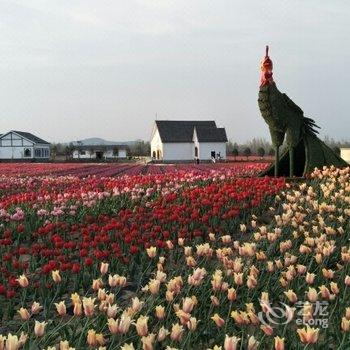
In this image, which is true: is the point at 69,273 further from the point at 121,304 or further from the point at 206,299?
the point at 206,299

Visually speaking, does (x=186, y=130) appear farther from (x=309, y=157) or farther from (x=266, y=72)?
(x=266, y=72)

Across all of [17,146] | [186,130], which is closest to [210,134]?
[186,130]

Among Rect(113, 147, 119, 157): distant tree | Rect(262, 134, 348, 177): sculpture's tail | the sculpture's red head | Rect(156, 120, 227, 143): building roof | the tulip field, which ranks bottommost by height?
the tulip field

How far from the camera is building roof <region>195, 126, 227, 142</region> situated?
7650 cm

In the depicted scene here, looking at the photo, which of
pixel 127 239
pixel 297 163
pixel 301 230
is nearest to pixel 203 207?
pixel 301 230

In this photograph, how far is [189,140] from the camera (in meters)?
78.4

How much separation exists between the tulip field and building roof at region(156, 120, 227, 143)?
61.7m

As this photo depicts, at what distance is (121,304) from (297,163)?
12249mm

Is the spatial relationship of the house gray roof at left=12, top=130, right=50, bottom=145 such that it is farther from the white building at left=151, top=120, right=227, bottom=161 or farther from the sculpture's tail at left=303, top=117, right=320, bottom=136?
the sculpture's tail at left=303, top=117, right=320, bottom=136

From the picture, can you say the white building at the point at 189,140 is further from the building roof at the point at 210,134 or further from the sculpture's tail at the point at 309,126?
the sculpture's tail at the point at 309,126

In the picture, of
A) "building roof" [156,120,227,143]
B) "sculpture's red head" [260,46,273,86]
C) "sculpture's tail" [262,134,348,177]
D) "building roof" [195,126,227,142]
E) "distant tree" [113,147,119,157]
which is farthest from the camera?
"distant tree" [113,147,119,157]

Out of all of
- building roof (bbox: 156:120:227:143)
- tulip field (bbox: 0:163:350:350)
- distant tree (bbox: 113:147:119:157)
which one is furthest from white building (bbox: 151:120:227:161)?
tulip field (bbox: 0:163:350:350)

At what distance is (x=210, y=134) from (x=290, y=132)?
60222mm

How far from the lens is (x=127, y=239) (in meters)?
8.24
